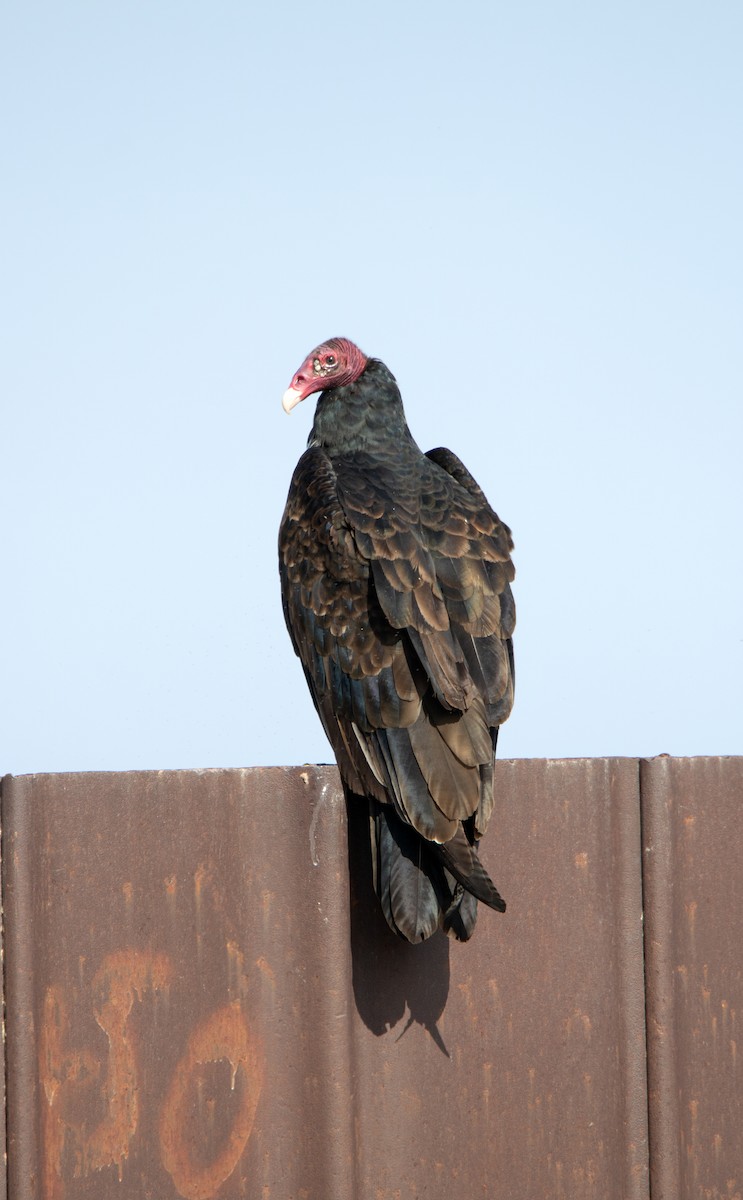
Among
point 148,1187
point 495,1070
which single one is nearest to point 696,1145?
point 495,1070

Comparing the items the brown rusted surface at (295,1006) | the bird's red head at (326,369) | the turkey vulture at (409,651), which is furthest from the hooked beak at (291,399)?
the brown rusted surface at (295,1006)

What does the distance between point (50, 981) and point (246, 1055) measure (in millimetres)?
406

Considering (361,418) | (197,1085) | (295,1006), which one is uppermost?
(361,418)

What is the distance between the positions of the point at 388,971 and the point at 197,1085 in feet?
1.54

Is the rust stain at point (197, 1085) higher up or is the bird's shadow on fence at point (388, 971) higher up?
the bird's shadow on fence at point (388, 971)

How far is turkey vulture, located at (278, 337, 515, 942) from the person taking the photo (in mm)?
2803

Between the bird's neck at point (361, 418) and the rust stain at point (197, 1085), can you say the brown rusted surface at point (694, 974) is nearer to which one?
the rust stain at point (197, 1085)

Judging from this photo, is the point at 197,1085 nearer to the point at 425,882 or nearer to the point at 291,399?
the point at 425,882

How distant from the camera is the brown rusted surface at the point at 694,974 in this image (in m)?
2.96

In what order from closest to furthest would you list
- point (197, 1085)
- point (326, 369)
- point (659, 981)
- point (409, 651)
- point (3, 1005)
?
point (3, 1005), point (197, 1085), point (659, 981), point (409, 651), point (326, 369)

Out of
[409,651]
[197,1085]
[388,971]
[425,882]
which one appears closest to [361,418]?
[409,651]

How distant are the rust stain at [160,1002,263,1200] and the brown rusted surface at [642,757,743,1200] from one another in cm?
98

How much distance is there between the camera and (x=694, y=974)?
3061 mm

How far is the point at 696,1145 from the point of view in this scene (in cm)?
297
